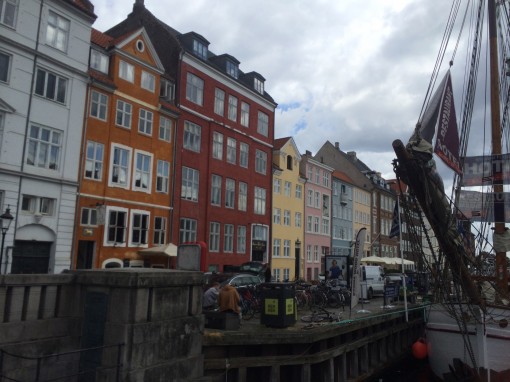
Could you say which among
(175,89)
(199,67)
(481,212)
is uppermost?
(199,67)

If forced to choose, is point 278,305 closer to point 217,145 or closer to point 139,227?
point 139,227

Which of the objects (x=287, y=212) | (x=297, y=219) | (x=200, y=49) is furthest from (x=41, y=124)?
(x=297, y=219)

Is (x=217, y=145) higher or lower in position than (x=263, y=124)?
lower

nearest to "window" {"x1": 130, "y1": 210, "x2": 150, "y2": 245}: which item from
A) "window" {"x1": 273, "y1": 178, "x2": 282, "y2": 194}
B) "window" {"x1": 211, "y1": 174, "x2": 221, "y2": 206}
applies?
"window" {"x1": 211, "y1": 174, "x2": 221, "y2": 206}

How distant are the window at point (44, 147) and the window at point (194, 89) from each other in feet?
35.5

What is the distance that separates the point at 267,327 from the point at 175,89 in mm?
21405

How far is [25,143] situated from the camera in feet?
67.5

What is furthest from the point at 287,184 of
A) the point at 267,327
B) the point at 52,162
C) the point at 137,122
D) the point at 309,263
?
the point at 267,327

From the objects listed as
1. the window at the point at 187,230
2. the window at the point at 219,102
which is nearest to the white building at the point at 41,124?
the window at the point at 187,230

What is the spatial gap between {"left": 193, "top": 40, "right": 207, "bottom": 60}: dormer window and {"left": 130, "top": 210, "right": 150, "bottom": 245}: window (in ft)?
42.6

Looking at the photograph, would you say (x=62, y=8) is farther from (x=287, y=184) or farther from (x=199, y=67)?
(x=287, y=184)

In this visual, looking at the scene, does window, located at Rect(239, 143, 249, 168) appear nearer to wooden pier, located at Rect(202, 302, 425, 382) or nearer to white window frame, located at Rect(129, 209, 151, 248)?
white window frame, located at Rect(129, 209, 151, 248)

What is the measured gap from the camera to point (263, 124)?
39.6 meters

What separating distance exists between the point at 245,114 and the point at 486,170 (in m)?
24.1
